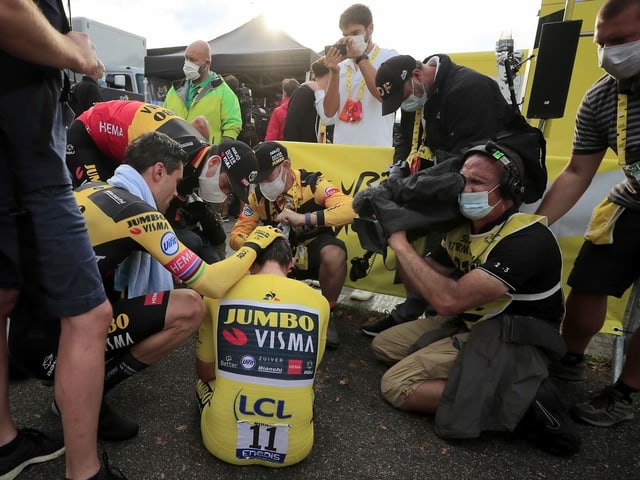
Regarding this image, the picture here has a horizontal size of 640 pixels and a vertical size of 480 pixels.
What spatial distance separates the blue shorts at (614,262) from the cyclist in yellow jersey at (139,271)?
1743 mm

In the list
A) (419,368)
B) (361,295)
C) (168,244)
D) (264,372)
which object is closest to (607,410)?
(419,368)

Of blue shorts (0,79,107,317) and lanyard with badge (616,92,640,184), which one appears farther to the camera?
lanyard with badge (616,92,640,184)

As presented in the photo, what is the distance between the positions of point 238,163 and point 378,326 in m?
1.53

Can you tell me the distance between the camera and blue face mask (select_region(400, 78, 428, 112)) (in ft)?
9.09

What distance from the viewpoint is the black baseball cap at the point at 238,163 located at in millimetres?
2814

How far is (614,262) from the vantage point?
2.28 m

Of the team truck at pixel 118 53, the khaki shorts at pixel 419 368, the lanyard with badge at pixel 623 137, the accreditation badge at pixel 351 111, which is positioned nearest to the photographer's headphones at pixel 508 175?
the lanyard with badge at pixel 623 137

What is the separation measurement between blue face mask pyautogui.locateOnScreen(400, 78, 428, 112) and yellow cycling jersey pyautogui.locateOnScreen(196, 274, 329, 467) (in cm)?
164

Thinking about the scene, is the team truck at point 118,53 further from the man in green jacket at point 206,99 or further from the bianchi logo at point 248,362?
the bianchi logo at point 248,362

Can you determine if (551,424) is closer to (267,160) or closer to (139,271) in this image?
(139,271)

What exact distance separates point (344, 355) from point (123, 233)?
5.47 feet

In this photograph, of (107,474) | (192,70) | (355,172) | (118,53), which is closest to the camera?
(107,474)

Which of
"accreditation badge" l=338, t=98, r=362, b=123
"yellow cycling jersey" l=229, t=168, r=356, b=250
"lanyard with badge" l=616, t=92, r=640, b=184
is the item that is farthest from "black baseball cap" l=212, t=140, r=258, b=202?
"lanyard with badge" l=616, t=92, r=640, b=184

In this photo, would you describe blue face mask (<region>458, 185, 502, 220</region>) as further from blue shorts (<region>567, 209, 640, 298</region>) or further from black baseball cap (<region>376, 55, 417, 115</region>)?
black baseball cap (<region>376, 55, 417, 115</region>)
